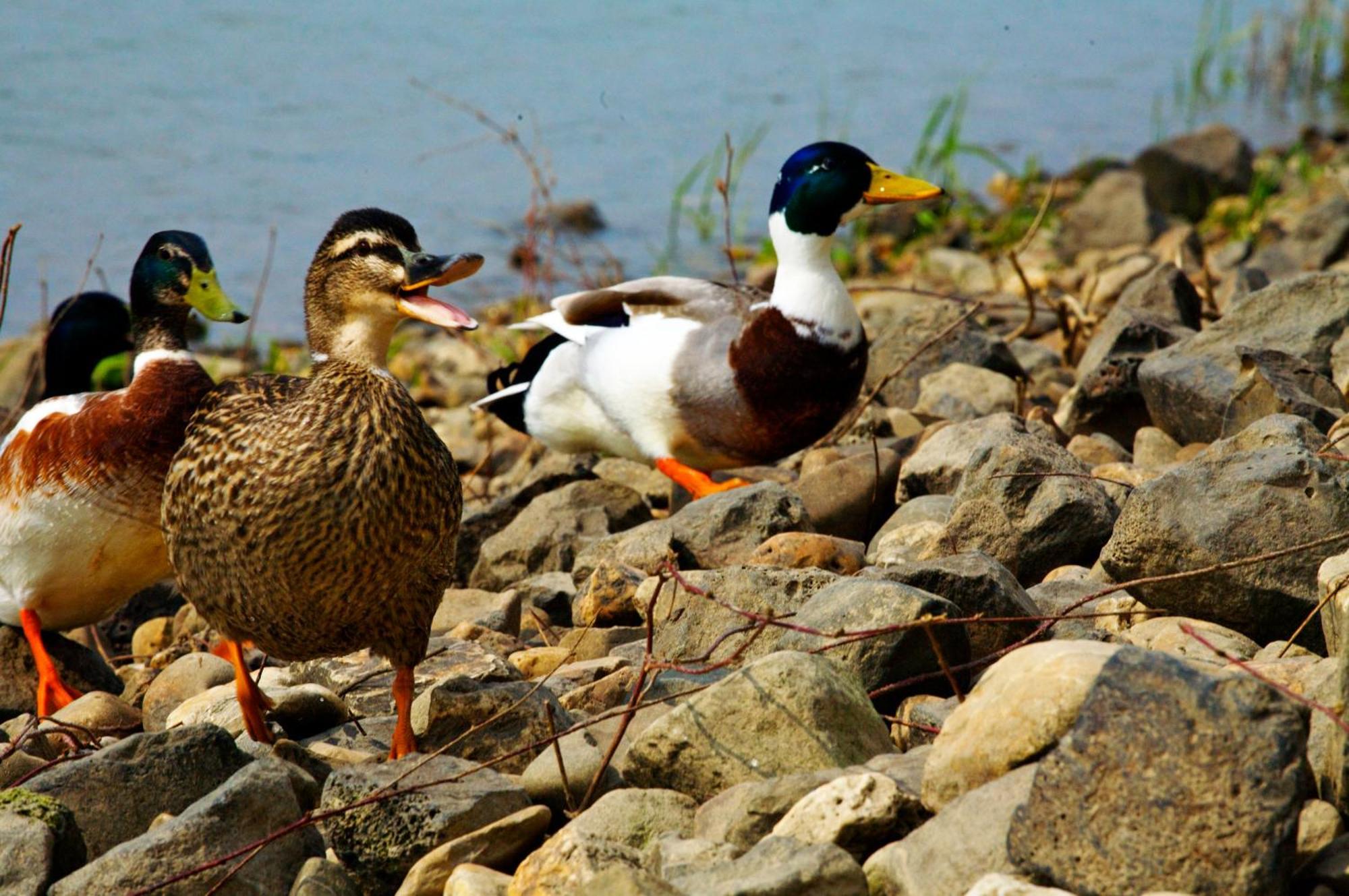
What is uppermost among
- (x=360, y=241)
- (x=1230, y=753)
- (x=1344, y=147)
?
(x=360, y=241)

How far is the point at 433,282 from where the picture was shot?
3.23 m

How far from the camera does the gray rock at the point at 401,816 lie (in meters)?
2.62

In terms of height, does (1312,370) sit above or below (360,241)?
below

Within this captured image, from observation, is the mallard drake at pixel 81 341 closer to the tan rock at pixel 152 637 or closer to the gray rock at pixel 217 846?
the tan rock at pixel 152 637

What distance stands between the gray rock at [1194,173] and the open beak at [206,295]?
316 inches

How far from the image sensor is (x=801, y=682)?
2697 millimetres

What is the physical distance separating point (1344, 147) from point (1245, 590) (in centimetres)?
1064

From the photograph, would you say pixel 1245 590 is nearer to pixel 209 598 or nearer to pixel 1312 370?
pixel 1312 370

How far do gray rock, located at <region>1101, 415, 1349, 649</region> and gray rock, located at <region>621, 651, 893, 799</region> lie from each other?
77cm

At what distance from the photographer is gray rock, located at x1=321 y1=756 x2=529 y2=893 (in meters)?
2.62

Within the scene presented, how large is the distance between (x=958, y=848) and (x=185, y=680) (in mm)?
2283

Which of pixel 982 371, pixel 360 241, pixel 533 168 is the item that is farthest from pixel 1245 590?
pixel 533 168

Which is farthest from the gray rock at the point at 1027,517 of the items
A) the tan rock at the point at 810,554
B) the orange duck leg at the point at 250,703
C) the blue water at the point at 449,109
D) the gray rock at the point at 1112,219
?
the gray rock at the point at 1112,219

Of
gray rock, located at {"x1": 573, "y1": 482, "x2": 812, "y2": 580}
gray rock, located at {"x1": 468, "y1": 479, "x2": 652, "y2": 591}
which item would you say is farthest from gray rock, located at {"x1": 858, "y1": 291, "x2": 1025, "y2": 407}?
gray rock, located at {"x1": 573, "y1": 482, "x2": 812, "y2": 580}
